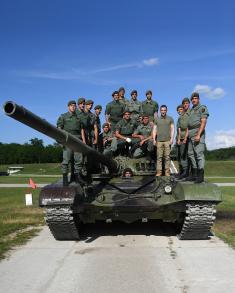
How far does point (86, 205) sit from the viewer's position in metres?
9.59

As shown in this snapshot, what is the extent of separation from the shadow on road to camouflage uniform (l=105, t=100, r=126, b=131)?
9.26 ft

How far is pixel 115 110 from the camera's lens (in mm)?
13508

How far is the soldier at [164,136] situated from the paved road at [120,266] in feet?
5.78

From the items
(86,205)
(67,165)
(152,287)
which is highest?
(67,165)

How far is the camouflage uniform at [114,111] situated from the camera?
13503 mm

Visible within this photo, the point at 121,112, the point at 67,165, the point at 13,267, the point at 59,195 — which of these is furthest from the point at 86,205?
the point at 121,112

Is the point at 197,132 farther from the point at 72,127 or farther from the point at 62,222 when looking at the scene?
the point at 62,222

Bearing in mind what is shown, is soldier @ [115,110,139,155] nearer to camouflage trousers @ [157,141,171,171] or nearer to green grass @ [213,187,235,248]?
camouflage trousers @ [157,141,171,171]

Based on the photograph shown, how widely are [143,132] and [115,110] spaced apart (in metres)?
1.45

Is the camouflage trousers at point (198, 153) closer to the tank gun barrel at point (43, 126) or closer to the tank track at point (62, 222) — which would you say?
the tank gun barrel at point (43, 126)

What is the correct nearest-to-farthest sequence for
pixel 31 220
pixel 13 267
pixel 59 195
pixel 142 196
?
pixel 13 267, pixel 59 195, pixel 142 196, pixel 31 220

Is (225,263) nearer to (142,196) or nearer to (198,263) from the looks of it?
(198,263)

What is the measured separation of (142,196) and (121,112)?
408 cm

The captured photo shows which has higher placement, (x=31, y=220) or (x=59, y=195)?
(x=59, y=195)
